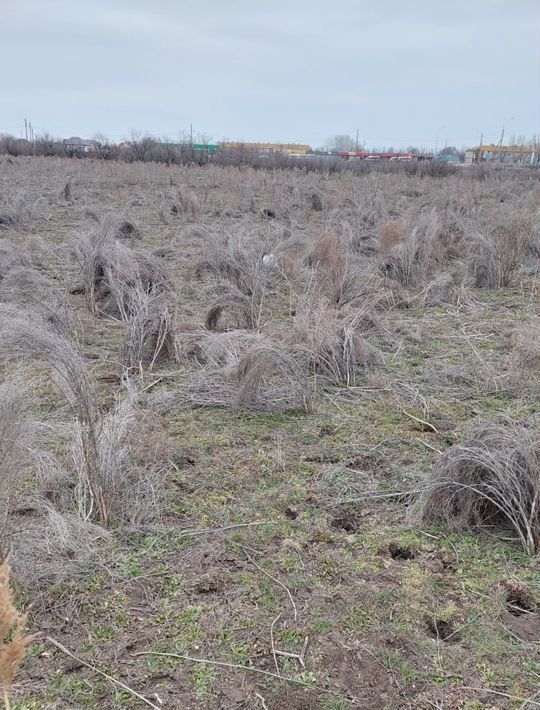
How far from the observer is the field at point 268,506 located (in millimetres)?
1678

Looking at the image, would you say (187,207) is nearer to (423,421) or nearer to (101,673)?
(423,421)

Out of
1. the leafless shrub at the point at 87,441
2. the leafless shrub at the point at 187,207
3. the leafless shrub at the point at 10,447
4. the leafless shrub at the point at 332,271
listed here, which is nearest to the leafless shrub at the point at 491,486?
the leafless shrub at the point at 87,441

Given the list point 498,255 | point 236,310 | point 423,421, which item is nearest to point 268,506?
point 423,421

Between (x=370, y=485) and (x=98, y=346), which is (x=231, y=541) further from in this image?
(x=98, y=346)

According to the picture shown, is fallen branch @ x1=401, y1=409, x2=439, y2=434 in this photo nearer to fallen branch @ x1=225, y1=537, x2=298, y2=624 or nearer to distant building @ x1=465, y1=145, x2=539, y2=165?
fallen branch @ x1=225, y1=537, x2=298, y2=624

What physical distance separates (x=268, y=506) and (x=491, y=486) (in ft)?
2.92

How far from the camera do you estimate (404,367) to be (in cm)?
402

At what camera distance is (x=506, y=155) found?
4381 cm

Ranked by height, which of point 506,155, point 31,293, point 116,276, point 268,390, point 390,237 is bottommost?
point 268,390

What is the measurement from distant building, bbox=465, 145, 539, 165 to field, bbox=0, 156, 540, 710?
31.1m

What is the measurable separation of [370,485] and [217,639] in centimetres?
107

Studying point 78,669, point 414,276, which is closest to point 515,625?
point 78,669

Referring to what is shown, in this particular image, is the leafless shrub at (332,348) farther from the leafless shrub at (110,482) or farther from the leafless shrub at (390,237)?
the leafless shrub at (390,237)

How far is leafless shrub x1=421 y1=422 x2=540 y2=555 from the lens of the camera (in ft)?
7.23
